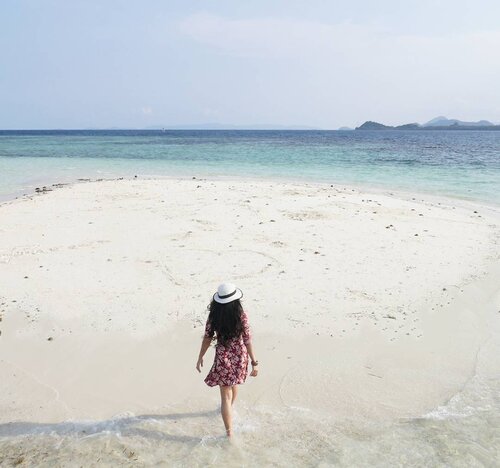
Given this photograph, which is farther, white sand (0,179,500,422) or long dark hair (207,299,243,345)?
white sand (0,179,500,422)

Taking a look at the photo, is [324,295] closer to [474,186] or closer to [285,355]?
[285,355]

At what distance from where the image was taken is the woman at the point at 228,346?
4.74m

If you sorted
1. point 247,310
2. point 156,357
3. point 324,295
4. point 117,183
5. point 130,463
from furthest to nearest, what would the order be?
point 117,183 → point 324,295 → point 247,310 → point 156,357 → point 130,463

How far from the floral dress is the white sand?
0.77 metres

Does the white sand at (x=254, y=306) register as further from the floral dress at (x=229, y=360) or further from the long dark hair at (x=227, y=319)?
the long dark hair at (x=227, y=319)

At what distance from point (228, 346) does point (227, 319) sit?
0.36 meters

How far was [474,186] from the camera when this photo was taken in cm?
2292

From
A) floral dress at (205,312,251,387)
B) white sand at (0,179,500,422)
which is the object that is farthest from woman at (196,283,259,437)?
white sand at (0,179,500,422)

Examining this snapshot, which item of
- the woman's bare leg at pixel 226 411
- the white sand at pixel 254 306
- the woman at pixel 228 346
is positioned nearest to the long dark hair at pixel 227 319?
the woman at pixel 228 346

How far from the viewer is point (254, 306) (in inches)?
315

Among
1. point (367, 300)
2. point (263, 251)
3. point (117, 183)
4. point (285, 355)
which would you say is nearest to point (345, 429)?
point (285, 355)

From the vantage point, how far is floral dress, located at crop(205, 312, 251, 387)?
4.89m

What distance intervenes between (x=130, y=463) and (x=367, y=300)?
506cm

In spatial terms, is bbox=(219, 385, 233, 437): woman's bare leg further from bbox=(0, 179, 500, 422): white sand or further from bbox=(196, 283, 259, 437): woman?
bbox=(0, 179, 500, 422): white sand
